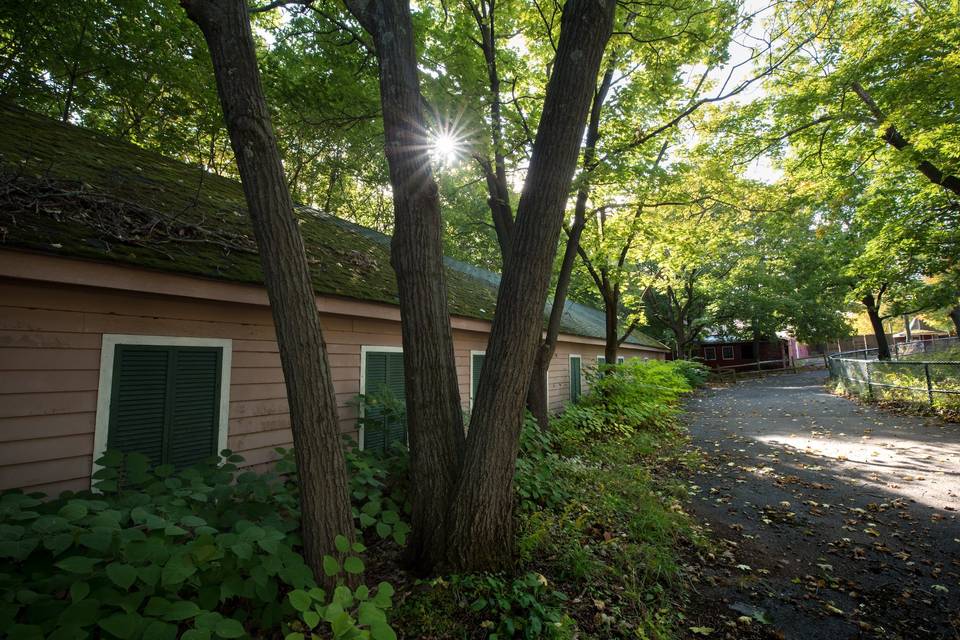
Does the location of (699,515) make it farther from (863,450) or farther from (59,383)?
(59,383)

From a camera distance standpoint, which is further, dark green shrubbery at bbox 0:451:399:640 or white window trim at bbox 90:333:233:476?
white window trim at bbox 90:333:233:476

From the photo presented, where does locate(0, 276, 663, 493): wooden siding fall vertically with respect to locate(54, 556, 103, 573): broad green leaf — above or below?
above

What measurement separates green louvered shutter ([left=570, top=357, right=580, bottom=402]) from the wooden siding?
33.1 feet

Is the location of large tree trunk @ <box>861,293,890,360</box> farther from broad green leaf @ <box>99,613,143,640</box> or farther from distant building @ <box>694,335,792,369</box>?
broad green leaf @ <box>99,613,143,640</box>

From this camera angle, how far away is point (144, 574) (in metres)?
1.90

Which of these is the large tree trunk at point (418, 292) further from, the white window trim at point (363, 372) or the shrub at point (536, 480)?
the white window trim at point (363, 372)

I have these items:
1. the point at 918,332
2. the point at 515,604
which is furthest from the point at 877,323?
the point at 918,332

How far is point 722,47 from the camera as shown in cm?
721

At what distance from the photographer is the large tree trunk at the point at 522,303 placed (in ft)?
11.2

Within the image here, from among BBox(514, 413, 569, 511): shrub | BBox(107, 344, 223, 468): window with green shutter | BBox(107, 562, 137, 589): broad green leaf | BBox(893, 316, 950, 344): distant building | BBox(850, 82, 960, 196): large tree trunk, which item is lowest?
BBox(514, 413, 569, 511): shrub

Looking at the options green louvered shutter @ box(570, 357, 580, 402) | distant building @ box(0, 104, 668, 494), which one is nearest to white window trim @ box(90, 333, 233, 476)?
distant building @ box(0, 104, 668, 494)

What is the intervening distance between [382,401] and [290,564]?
10.3 feet

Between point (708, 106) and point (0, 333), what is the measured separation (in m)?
11.3

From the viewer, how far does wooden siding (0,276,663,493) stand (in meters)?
3.29
